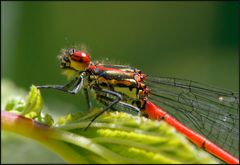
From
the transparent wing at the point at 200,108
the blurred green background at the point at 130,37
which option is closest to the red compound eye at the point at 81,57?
the transparent wing at the point at 200,108

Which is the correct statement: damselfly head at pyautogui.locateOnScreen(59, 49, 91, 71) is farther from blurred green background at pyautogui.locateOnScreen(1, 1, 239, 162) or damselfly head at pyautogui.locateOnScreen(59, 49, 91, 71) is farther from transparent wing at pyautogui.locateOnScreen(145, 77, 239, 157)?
blurred green background at pyautogui.locateOnScreen(1, 1, 239, 162)

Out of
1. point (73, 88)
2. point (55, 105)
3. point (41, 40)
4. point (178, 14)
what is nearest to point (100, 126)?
point (73, 88)

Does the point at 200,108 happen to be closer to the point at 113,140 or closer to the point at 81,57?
the point at 81,57

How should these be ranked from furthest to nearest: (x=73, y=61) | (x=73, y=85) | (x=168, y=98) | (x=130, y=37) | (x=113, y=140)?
(x=130, y=37), (x=168, y=98), (x=73, y=61), (x=73, y=85), (x=113, y=140)

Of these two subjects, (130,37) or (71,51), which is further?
(130,37)

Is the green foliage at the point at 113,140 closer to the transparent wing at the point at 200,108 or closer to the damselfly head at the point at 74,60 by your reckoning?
the damselfly head at the point at 74,60

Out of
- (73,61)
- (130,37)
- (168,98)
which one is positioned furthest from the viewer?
(130,37)

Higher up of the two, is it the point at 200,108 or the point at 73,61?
the point at 73,61

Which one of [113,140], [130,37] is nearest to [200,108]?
[113,140]
